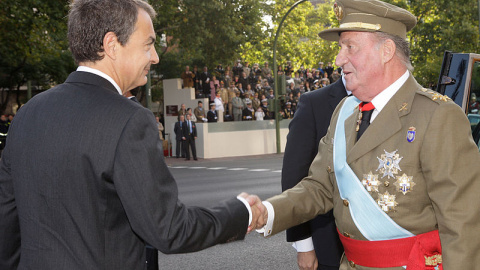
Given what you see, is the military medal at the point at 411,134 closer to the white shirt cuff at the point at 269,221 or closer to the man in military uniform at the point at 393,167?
the man in military uniform at the point at 393,167

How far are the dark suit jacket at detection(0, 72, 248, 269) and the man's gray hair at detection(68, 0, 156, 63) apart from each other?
0.15 m

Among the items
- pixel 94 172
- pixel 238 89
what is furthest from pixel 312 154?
pixel 238 89

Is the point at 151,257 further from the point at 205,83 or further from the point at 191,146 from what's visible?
the point at 205,83

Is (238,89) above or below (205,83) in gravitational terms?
below

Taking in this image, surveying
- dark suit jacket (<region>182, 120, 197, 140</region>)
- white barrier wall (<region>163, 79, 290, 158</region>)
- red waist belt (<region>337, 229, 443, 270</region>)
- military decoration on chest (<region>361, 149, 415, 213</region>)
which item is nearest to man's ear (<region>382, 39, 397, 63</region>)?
military decoration on chest (<region>361, 149, 415, 213</region>)

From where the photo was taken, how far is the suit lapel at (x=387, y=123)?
103 inches

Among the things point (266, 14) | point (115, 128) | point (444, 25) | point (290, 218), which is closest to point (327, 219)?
point (290, 218)

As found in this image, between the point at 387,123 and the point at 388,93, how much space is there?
16cm

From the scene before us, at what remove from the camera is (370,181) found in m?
2.62

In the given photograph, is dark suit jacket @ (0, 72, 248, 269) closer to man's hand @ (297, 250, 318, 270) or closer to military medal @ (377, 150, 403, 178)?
military medal @ (377, 150, 403, 178)

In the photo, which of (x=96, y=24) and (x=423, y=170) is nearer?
(x=96, y=24)

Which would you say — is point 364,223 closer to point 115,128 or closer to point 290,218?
point 290,218

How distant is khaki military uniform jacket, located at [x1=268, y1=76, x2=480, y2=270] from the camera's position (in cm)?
232

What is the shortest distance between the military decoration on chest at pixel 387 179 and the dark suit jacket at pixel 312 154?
884mm
